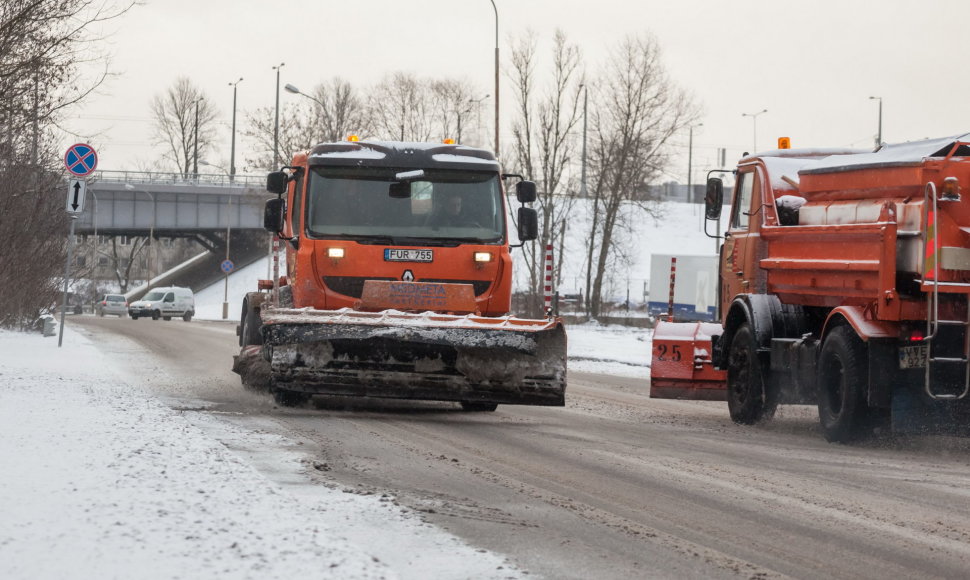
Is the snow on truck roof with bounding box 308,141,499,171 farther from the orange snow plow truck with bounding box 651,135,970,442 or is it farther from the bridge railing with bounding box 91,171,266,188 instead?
the bridge railing with bounding box 91,171,266,188

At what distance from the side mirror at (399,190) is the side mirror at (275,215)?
1238mm

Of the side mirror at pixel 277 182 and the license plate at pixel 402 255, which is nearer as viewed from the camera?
the license plate at pixel 402 255

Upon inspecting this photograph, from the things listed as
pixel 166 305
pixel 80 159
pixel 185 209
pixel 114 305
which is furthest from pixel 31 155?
pixel 185 209

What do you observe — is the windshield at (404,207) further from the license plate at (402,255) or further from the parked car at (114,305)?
the parked car at (114,305)

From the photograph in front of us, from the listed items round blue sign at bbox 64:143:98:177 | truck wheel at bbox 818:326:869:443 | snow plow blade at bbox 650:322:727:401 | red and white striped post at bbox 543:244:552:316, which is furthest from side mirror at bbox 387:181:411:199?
round blue sign at bbox 64:143:98:177

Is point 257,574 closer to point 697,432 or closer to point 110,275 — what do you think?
point 697,432

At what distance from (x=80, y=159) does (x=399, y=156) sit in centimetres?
953

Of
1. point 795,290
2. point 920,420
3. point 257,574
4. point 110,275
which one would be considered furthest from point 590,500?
point 110,275

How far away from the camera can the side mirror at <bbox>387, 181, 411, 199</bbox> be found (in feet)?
43.4

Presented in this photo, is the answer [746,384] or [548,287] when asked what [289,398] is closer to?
[548,287]

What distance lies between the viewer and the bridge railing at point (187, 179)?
78625mm

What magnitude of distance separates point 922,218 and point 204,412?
6.67 meters

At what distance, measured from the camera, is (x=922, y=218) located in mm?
10383

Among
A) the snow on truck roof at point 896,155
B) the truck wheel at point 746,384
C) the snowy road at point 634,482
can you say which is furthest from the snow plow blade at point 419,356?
the snow on truck roof at point 896,155
